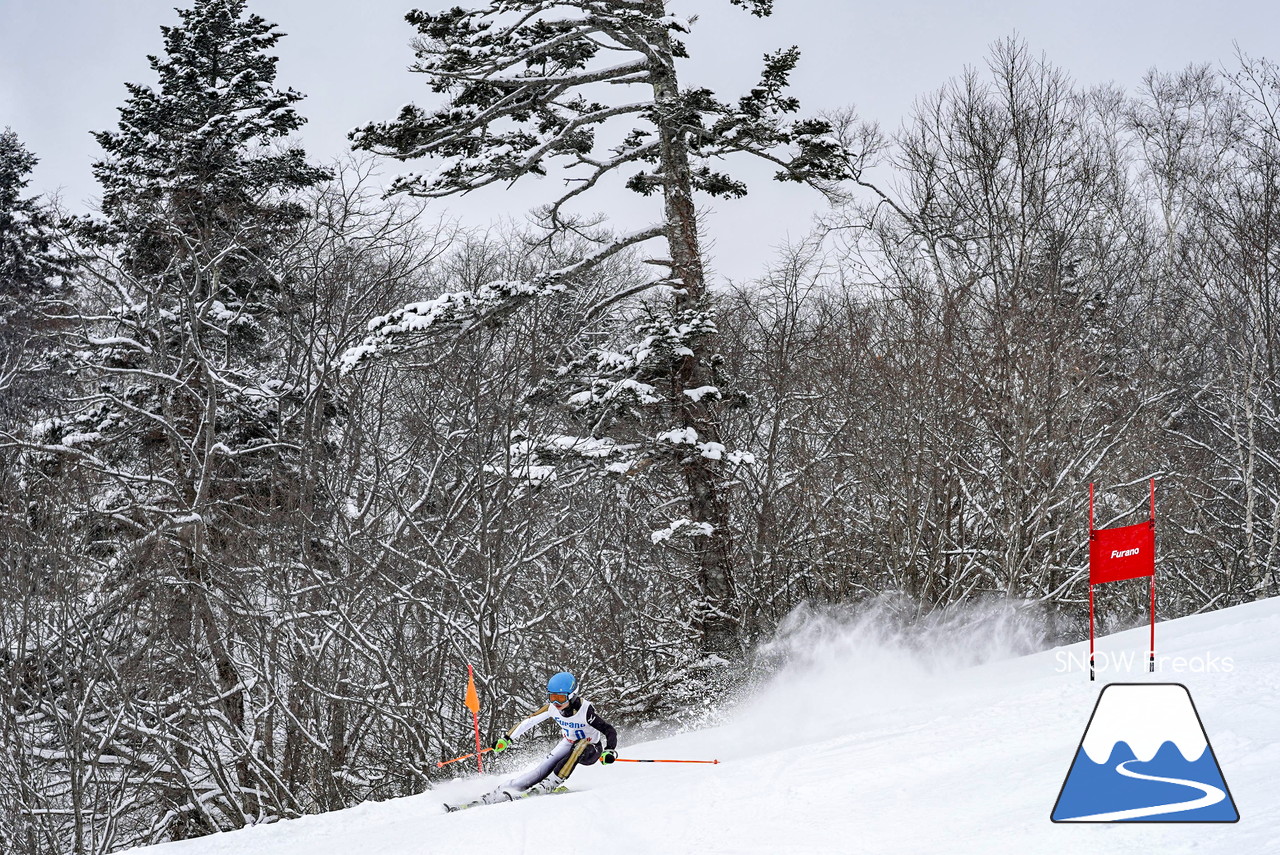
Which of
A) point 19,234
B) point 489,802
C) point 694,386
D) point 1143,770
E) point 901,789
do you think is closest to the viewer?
point 1143,770

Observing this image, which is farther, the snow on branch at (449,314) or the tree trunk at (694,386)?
the tree trunk at (694,386)

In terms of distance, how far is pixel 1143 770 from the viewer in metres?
4.61

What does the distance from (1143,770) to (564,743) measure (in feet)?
16.1

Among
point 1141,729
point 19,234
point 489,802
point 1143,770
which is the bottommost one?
point 489,802

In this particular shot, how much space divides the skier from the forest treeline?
5.71 metres

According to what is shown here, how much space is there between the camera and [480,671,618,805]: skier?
827 centimetres

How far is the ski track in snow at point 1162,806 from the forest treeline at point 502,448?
9.58 m

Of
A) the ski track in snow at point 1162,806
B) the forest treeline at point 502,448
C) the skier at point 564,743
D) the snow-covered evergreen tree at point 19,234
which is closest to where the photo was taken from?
the ski track in snow at point 1162,806

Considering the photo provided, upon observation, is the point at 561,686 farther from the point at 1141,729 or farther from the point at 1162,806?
the point at 1162,806

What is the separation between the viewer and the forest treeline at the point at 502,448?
14.4m

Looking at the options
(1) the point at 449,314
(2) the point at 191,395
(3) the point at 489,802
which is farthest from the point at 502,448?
(3) the point at 489,802

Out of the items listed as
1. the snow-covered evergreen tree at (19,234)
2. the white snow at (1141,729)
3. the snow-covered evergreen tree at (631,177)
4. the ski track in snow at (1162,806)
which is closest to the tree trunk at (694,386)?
the snow-covered evergreen tree at (631,177)

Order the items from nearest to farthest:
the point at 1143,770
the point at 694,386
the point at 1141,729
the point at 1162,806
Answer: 1. the point at 1162,806
2. the point at 1143,770
3. the point at 1141,729
4. the point at 694,386

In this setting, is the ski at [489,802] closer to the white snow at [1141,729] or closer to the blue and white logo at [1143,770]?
the blue and white logo at [1143,770]
